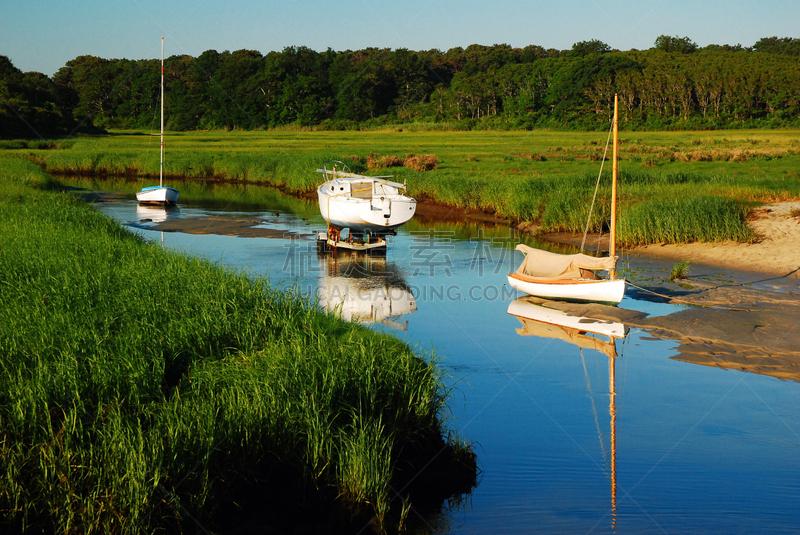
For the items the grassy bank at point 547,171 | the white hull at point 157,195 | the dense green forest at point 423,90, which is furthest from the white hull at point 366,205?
the dense green forest at point 423,90

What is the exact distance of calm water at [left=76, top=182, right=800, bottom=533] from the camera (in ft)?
28.1

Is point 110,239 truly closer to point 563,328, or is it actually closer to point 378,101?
point 563,328

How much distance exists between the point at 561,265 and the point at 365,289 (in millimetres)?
5627

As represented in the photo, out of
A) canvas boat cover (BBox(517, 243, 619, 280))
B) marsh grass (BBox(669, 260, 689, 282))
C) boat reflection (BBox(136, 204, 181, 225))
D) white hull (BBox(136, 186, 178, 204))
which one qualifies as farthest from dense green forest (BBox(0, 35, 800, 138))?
canvas boat cover (BBox(517, 243, 619, 280))

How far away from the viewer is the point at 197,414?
315 inches

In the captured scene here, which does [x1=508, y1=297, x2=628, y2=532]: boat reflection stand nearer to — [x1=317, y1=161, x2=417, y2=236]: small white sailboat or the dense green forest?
[x1=317, y1=161, x2=417, y2=236]: small white sailboat

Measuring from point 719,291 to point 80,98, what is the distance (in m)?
146

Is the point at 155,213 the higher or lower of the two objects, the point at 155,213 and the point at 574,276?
the lower

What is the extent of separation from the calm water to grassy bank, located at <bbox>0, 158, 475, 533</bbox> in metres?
1.02

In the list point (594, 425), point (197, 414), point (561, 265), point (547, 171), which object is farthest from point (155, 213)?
point (197, 414)

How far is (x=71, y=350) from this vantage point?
9.34 metres

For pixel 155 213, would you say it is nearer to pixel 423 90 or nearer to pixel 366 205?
pixel 366 205

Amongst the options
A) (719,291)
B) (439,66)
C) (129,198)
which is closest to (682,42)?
(439,66)

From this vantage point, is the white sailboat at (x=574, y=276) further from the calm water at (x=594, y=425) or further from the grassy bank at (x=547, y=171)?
the grassy bank at (x=547, y=171)
